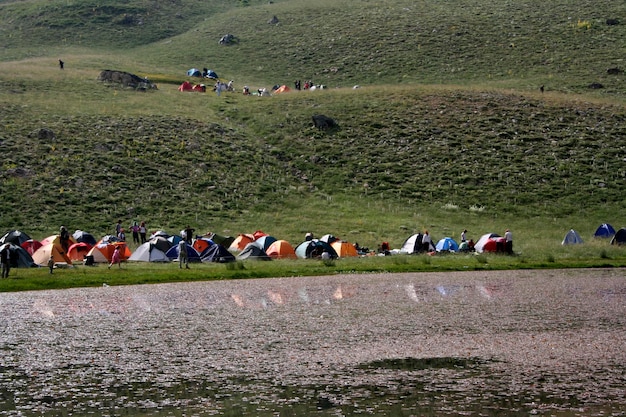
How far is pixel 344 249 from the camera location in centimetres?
4616

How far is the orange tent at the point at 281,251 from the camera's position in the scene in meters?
45.2

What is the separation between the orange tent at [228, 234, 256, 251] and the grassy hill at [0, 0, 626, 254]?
468 centimetres

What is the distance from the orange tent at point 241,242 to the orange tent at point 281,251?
2601 millimetres

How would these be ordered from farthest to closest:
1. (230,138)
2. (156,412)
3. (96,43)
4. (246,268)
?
Result: (96,43) < (230,138) < (246,268) < (156,412)

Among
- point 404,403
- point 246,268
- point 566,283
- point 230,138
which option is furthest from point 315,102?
point 404,403

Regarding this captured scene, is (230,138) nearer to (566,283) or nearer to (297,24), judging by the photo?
(566,283)

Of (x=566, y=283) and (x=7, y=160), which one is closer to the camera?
(x=566, y=283)

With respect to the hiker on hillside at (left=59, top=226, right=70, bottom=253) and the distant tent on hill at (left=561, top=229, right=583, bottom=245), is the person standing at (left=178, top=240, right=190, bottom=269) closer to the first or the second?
the hiker on hillside at (left=59, top=226, right=70, bottom=253)

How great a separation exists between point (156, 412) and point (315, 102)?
74.8m

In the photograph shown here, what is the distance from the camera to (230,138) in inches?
3024

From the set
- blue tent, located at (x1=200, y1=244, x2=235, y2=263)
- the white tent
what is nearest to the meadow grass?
blue tent, located at (x1=200, y1=244, x2=235, y2=263)

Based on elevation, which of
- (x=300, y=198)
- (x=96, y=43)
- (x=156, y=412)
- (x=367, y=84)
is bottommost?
(x=156, y=412)

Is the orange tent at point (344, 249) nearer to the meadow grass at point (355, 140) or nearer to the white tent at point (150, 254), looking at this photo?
the meadow grass at point (355, 140)

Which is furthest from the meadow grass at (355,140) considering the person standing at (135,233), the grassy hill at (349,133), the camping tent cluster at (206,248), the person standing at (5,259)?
the person standing at (135,233)
